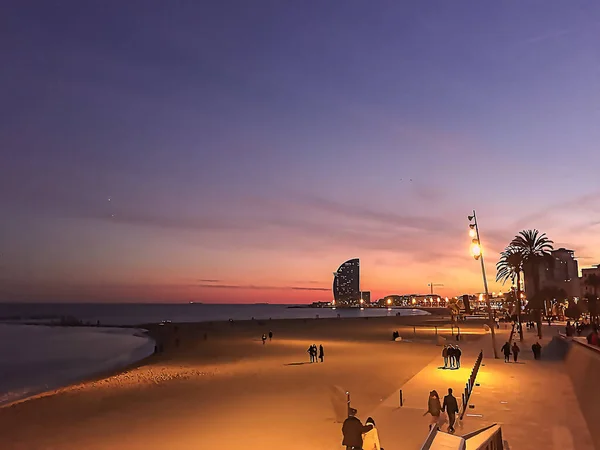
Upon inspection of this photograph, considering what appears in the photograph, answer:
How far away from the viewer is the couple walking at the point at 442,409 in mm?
13844

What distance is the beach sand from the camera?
51.6 feet

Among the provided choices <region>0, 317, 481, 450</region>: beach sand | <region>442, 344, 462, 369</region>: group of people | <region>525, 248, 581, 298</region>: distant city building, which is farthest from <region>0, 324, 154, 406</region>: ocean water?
<region>525, 248, 581, 298</region>: distant city building

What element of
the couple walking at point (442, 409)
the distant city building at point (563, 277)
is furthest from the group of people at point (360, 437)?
the distant city building at point (563, 277)

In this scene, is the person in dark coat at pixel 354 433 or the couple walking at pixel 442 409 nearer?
the person in dark coat at pixel 354 433

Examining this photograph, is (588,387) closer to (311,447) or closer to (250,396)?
(311,447)

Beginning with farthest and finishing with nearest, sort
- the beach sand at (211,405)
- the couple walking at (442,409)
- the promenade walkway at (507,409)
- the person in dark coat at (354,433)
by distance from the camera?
1. the beach sand at (211,405)
2. the couple walking at (442,409)
3. the promenade walkway at (507,409)
4. the person in dark coat at (354,433)

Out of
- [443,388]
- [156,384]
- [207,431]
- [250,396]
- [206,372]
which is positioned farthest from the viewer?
[206,372]

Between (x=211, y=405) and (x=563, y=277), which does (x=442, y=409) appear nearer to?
(x=211, y=405)

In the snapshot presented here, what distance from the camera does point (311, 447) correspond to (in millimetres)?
13844

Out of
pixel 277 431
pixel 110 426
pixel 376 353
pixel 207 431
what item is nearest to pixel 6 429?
pixel 110 426

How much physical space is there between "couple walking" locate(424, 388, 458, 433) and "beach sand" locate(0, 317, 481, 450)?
308cm

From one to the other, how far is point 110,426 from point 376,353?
83.0ft

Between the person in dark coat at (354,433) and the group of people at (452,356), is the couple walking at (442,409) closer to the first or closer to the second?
the person in dark coat at (354,433)

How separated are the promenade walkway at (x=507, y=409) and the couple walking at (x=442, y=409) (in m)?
0.27
